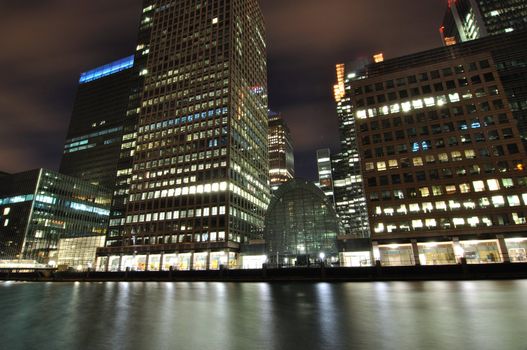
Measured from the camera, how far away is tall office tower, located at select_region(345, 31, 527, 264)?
70.9m

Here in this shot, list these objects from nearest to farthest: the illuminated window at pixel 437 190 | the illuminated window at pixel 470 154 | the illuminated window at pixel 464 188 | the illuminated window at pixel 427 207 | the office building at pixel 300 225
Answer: the illuminated window at pixel 464 188
the illuminated window at pixel 427 207
the illuminated window at pixel 437 190
the illuminated window at pixel 470 154
the office building at pixel 300 225

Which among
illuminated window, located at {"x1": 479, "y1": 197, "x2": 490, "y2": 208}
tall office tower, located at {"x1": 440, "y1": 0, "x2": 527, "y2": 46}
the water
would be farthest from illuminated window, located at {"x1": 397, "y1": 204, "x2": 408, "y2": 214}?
tall office tower, located at {"x1": 440, "y1": 0, "x2": 527, "y2": 46}

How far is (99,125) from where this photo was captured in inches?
7023

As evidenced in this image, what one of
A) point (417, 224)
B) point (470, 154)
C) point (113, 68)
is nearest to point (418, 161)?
point (470, 154)

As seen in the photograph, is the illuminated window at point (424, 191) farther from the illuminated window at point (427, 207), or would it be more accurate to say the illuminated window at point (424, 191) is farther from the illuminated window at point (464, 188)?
the illuminated window at point (464, 188)

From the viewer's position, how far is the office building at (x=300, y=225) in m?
78.9

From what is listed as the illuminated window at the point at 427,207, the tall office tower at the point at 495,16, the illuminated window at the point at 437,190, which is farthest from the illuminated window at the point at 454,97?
the tall office tower at the point at 495,16

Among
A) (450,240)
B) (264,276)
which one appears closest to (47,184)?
(264,276)

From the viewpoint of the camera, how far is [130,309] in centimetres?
1977

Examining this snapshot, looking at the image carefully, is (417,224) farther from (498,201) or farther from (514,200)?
(514,200)

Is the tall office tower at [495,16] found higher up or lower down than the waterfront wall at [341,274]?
higher up

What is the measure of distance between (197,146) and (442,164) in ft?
259

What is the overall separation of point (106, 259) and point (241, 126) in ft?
228

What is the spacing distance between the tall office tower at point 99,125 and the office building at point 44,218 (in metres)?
18.7
